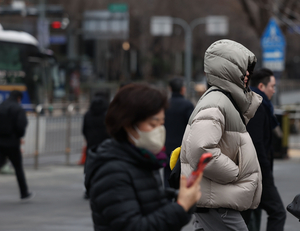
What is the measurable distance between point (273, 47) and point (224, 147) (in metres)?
9.45

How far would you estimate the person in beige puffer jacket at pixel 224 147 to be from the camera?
3414mm

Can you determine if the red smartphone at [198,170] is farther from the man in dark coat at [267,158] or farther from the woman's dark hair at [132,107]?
the man in dark coat at [267,158]

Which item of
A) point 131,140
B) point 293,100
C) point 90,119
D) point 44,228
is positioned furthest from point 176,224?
point 293,100

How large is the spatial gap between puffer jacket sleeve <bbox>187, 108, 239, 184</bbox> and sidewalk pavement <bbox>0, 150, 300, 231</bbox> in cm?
310

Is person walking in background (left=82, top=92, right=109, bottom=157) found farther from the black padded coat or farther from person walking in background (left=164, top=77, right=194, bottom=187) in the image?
the black padded coat

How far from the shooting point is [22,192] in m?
8.12

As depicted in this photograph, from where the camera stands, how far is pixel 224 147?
11.5 ft

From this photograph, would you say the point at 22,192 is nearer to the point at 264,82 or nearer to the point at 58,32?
the point at 264,82

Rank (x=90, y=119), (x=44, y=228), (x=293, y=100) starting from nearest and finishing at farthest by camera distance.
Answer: (x=44, y=228)
(x=90, y=119)
(x=293, y=100)

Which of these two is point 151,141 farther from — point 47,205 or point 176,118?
point 47,205

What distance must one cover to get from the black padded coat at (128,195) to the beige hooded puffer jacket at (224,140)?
39.3 inches

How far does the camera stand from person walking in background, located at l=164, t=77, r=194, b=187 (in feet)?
21.8

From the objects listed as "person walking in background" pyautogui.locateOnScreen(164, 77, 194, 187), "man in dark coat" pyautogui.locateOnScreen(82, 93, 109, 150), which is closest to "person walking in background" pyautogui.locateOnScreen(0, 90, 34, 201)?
"man in dark coat" pyautogui.locateOnScreen(82, 93, 109, 150)

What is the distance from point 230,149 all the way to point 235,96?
1.11 feet
